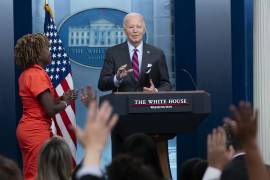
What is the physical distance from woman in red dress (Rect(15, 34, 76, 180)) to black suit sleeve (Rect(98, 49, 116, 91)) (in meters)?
0.37

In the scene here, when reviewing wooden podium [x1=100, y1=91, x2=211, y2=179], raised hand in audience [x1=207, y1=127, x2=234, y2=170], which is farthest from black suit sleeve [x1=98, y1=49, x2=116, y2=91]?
raised hand in audience [x1=207, y1=127, x2=234, y2=170]

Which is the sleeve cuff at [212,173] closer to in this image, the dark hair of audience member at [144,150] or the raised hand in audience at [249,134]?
the dark hair of audience member at [144,150]

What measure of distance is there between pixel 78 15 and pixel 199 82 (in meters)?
1.56

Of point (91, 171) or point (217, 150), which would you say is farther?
point (217, 150)

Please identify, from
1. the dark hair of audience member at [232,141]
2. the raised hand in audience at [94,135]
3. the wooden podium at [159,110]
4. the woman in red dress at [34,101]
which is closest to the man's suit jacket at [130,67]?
the woman in red dress at [34,101]

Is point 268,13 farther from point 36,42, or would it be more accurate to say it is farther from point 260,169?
point 260,169

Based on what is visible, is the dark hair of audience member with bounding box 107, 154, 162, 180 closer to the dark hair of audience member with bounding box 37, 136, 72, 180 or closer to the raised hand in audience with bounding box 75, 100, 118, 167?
the raised hand in audience with bounding box 75, 100, 118, 167

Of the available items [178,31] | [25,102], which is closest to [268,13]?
[178,31]

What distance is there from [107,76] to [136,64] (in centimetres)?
29

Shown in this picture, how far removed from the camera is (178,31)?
8438 millimetres

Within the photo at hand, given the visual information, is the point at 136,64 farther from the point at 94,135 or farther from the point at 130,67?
the point at 94,135

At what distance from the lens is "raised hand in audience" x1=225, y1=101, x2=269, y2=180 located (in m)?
3.30

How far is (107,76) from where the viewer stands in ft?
21.4

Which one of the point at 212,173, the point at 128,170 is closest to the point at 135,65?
the point at 212,173
